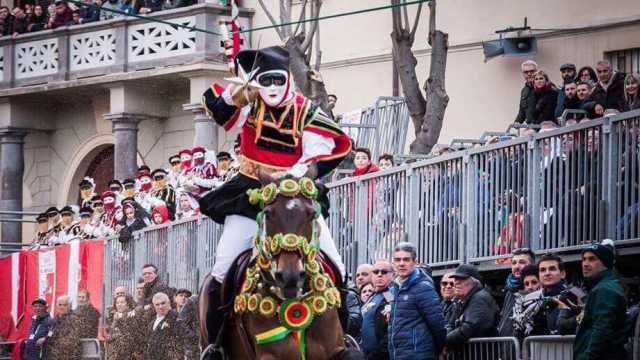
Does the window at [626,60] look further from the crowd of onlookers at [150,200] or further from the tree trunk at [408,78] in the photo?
the crowd of onlookers at [150,200]

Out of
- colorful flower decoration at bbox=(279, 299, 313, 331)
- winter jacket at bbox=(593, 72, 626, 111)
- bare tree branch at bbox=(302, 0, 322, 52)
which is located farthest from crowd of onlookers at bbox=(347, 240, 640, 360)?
bare tree branch at bbox=(302, 0, 322, 52)

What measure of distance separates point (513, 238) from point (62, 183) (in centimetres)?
2689

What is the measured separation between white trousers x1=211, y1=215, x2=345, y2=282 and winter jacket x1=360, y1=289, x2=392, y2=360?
3385mm

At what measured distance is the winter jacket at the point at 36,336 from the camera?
26522 mm

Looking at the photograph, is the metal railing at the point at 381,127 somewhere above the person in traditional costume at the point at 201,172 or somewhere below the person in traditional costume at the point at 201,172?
above

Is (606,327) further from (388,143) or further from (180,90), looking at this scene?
(180,90)

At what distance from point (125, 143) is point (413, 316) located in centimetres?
2373

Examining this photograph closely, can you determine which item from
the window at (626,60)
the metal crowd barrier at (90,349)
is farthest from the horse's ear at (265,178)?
the window at (626,60)

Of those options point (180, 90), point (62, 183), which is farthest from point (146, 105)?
point (62, 183)

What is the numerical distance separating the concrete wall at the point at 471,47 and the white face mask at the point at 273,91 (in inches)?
579

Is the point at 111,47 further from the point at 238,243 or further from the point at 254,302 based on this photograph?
the point at 254,302

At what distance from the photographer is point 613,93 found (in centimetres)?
2000

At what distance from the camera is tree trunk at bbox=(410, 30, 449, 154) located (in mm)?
26031

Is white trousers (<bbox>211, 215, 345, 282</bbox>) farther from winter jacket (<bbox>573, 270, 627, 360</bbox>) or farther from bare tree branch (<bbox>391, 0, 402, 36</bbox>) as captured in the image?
bare tree branch (<bbox>391, 0, 402, 36</bbox>)
